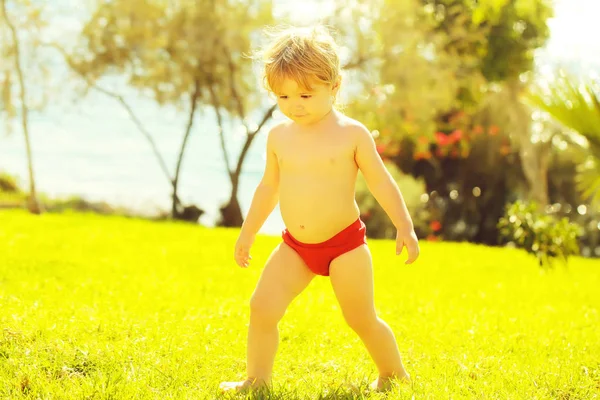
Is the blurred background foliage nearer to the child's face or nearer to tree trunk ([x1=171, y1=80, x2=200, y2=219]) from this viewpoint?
tree trunk ([x1=171, y1=80, x2=200, y2=219])

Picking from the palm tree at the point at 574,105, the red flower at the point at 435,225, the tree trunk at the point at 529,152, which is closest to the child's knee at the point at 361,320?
the palm tree at the point at 574,105

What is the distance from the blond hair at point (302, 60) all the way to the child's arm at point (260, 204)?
0.38 metres

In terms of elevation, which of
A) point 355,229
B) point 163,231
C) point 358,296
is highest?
point 355,229

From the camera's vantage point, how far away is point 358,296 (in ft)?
11.1

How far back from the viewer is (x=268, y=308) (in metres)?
3.33

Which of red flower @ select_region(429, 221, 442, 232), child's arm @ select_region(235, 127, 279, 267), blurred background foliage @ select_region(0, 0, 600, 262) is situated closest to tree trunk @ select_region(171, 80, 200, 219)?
blurred background foliage @ select_region(0, 0, 600, 262)

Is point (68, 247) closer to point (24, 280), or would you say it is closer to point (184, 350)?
point (24, 280)

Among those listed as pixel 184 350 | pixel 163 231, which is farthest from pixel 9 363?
pixel 163 231

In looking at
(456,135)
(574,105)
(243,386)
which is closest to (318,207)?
(243,386)

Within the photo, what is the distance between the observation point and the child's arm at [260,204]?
3576 mm

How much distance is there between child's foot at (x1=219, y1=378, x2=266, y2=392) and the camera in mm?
3346

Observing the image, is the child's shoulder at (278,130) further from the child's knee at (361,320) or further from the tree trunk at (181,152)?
the tree trunk at (181,152)

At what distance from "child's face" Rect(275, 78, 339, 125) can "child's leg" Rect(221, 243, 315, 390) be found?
682 mm

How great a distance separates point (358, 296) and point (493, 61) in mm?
14151
